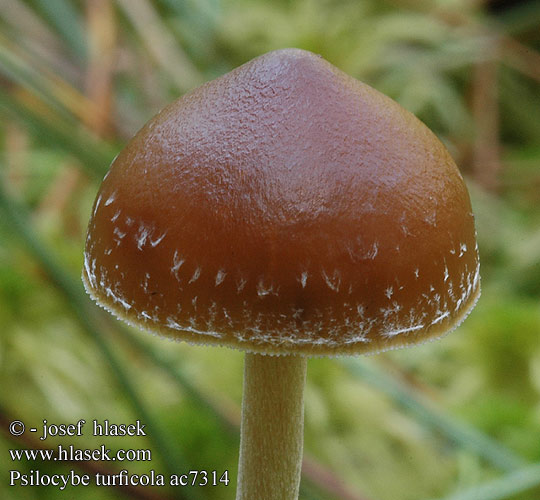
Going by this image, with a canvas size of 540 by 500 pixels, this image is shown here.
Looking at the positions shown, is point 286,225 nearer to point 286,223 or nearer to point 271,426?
point 286,223

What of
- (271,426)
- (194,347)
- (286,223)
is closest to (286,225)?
(286,223)

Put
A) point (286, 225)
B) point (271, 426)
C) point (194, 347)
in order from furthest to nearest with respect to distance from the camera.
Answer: point (194, 347) → point (271, 426) → point (286, 225)

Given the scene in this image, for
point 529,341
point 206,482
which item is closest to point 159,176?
point 206,482

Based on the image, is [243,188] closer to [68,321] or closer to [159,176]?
[159,176]

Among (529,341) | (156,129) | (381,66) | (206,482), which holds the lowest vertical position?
(206,482)

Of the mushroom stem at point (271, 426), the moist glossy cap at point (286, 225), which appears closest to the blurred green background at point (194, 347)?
the mushroom stem at point (271, 426)
